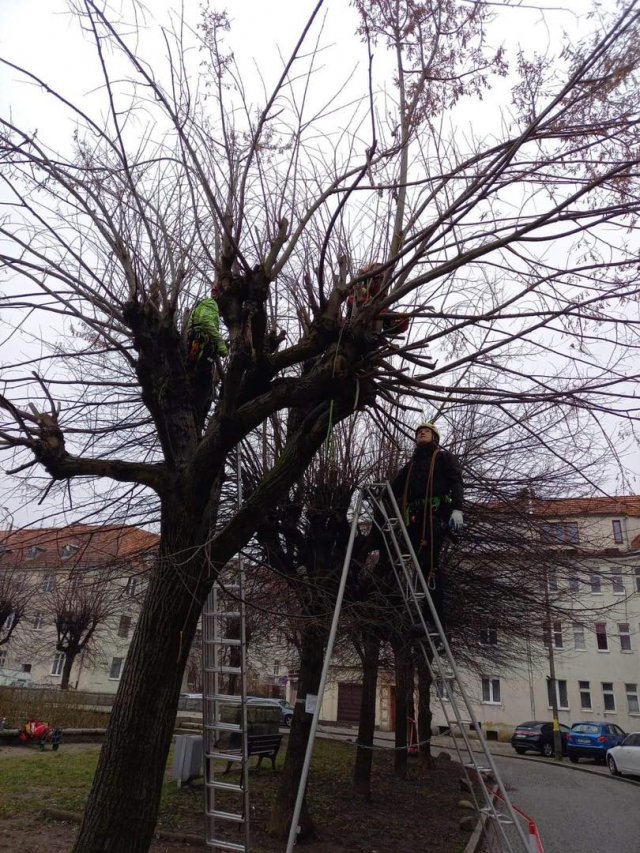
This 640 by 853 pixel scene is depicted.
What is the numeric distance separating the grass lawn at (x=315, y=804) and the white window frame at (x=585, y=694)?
22.8 metres

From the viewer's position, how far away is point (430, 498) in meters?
5.34

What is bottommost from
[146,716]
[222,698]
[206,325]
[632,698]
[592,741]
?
[592,741]

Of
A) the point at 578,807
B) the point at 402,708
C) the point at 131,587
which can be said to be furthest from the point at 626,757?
the point at 131,587

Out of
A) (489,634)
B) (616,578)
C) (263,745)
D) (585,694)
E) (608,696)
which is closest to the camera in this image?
(616,578)

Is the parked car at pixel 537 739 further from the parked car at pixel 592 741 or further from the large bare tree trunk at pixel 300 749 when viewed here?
the large bare tree trunk at pixel 300 749

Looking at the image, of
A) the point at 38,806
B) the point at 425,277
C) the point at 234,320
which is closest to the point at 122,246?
the point at 234,320

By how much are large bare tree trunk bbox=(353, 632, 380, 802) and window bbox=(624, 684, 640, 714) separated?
25919 millimetres

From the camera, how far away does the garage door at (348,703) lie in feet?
128

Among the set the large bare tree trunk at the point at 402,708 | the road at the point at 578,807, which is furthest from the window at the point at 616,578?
the large bare tree trunk at the point at 402,708

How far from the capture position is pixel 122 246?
5.54 metres

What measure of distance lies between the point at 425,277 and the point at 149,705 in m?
3.63

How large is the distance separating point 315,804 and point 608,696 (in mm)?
29027

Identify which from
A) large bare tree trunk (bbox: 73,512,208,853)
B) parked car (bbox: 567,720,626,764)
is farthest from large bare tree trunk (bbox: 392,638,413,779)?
parked car (bbox: 567,720,626,764)

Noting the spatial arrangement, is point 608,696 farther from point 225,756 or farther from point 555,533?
point 225,756
